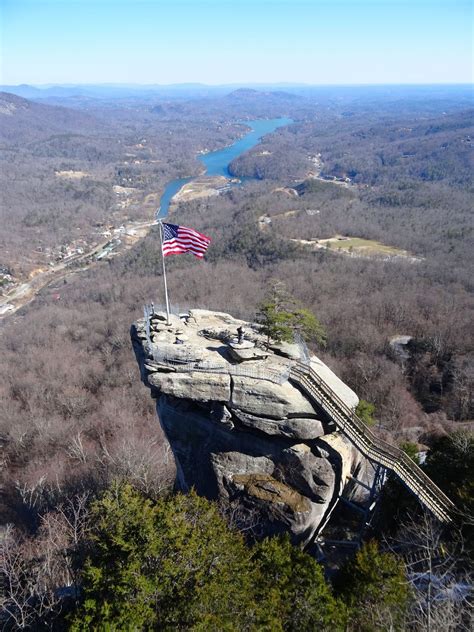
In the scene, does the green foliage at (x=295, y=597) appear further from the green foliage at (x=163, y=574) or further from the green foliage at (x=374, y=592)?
the green foliage at (x=374, y=592)

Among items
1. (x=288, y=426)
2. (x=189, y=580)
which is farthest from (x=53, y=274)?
(x=189, y=580)

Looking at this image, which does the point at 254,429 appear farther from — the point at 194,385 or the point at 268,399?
the point at 194,385

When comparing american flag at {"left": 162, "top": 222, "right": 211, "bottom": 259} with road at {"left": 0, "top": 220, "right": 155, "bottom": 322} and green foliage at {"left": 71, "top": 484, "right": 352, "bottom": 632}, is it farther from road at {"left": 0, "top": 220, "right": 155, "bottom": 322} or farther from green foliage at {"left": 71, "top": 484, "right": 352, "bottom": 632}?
road at {"left": 0, "top": 220, "right": 155, "bottom": 322}

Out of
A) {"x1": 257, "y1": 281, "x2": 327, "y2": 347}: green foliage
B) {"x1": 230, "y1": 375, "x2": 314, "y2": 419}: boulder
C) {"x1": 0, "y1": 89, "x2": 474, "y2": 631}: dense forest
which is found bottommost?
{"x1": 0, "y1": 89, "x2": 474, "y2": 631}: dense forest

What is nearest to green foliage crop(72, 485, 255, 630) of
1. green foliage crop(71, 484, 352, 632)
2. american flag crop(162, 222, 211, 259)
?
green foliage crop(71, 484, 352, 632)

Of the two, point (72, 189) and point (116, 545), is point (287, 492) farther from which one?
point (72, 189)

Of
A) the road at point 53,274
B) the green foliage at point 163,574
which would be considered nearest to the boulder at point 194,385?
the green foliage at point 163,574

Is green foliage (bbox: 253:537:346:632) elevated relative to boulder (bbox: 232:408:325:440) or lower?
lower
